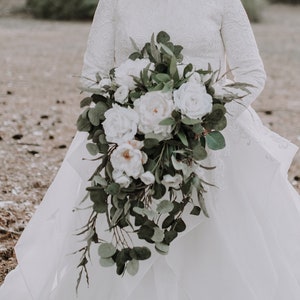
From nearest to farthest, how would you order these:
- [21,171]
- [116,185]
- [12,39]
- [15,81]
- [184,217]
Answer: [116,185] < [184,217] < [21,171] < [15,81] < [12,39]

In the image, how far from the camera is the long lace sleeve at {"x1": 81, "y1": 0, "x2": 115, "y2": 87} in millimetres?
3359

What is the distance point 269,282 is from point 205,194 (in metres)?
0.49

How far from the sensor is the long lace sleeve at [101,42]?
3.36 metres

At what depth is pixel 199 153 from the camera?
2.75 metres

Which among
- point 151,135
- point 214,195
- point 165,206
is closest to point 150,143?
point 151,135

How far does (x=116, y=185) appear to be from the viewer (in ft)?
9.07

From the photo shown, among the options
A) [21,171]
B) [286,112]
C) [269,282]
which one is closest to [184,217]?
[269,282]

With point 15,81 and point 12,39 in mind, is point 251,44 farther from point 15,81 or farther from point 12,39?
point 12,39

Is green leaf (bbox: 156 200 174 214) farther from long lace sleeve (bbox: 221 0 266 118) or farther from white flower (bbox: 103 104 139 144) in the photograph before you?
long lace sleeve (bbox: 221 0 266 118)

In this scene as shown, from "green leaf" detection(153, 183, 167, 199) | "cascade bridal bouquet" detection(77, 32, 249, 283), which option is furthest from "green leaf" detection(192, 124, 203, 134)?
"green leaf" detection(153, 183, 167, 199)

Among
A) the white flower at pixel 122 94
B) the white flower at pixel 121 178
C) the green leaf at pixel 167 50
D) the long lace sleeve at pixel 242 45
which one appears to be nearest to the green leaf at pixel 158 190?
the white flower at pixel 121 178

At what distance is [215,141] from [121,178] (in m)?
0.38

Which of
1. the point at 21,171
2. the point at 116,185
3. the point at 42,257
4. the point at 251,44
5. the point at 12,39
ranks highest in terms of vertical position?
the point at 251,44

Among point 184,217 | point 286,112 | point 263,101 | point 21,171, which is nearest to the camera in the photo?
point 184,217
